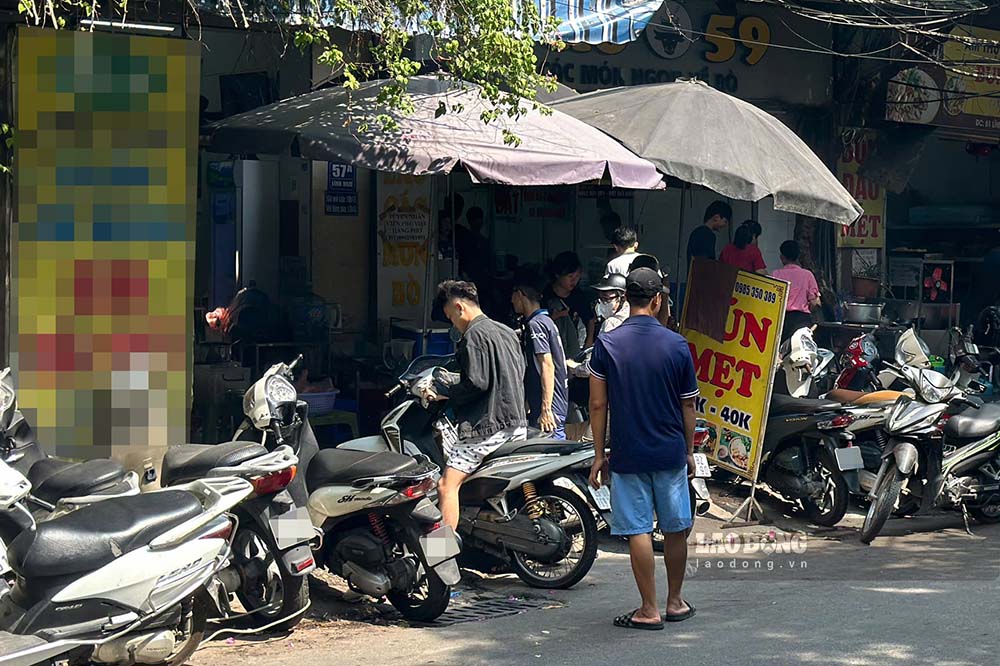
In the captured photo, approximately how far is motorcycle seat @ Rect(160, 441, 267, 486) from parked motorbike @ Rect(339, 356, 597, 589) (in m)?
1.22

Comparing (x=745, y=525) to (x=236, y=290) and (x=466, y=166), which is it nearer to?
(x=466, y=166)

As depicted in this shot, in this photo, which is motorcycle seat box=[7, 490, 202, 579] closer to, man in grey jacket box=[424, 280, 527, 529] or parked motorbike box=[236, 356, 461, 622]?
parked motorbike box=[236, 356, 461, 622]

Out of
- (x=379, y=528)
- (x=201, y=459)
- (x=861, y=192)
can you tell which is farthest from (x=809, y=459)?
(x=861, y=192)

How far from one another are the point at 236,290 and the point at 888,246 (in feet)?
31.2

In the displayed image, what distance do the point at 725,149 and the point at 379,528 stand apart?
3971mm

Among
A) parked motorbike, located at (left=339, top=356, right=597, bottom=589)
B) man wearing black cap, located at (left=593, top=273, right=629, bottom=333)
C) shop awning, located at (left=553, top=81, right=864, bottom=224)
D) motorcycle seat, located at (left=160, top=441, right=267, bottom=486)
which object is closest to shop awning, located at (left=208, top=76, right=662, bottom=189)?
shop awning, located at (left=553, top=81, right=864, bottom=224)

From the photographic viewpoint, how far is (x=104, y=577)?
4.73 meters

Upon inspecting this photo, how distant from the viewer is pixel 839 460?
863 cm

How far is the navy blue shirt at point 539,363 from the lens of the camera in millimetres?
7926

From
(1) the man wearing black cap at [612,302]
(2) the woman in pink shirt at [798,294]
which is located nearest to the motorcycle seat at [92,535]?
(1) the man wearing black cap at [612,302]

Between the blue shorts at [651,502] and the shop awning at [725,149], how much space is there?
2958 millimetres

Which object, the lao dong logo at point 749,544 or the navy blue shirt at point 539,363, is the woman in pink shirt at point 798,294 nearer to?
the lao dong logo at point 749,544

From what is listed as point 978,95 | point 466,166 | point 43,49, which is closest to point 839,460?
point 466,166

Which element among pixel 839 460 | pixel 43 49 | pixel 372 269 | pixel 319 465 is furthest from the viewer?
pixel 372 269
